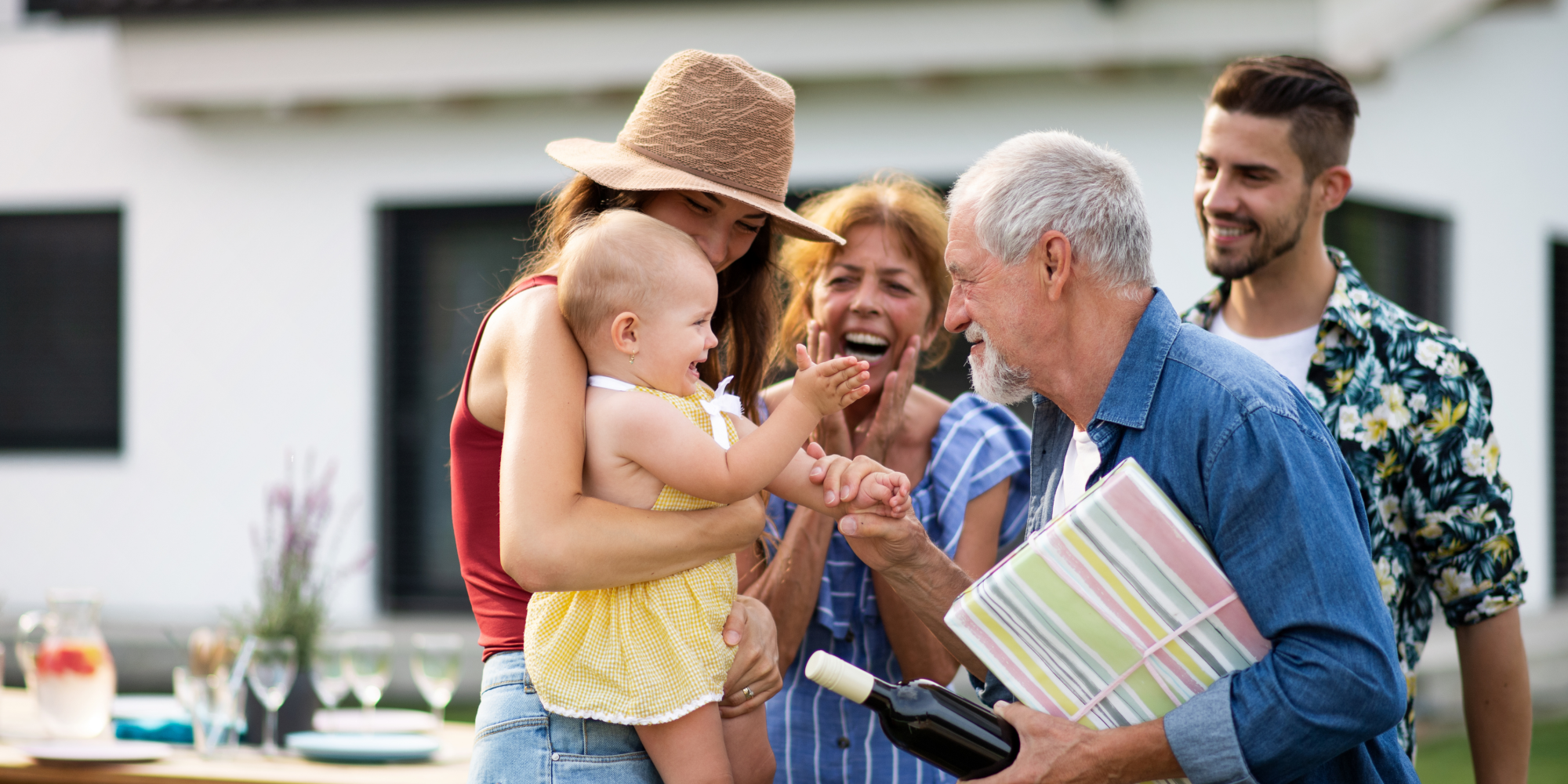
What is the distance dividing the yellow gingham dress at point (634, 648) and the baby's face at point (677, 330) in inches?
1.2

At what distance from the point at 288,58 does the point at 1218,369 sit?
7.32 metres

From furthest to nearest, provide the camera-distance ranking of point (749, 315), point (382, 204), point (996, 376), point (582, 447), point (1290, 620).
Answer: point (382, 204), point (749, 315), point (996, 376), point (582, 447), point (1290, 620)

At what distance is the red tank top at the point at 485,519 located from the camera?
2002 millimetres

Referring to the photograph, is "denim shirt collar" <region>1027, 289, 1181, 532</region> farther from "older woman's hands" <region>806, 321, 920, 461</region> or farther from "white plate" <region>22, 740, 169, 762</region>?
"white plate" <region>22, 740, 169, 762</region>

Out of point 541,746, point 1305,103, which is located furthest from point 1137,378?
point 1305,103

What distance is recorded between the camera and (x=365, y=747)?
292cm

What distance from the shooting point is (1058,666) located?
190 cm

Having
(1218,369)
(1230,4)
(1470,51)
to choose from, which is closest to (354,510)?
(1230,4)

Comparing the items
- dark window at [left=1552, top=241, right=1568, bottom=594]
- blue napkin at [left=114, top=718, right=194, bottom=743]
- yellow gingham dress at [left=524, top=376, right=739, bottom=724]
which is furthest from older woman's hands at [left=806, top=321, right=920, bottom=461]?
dark window at [left=1552, top=241, right=1568, bottom=594]

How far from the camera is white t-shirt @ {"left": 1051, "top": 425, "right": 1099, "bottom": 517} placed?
2150 mm

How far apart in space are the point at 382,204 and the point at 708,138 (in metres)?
A: 6.69

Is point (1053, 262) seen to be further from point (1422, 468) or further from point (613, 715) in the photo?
point (1422, 468)

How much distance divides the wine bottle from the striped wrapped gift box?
8cm

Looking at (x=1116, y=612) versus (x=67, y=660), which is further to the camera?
(x=67, y=660)
